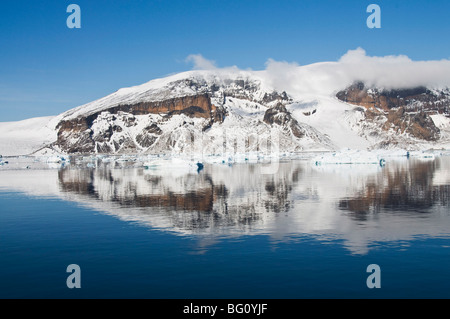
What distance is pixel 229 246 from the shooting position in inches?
862

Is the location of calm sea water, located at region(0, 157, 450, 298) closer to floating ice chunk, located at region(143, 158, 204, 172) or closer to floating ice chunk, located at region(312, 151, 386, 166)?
floating ice chunk, located at region(143, 158, 204, 172)

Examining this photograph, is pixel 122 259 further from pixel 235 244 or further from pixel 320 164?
pixel 320 164

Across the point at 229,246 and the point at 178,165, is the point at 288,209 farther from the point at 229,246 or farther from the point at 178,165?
the point at 178,165

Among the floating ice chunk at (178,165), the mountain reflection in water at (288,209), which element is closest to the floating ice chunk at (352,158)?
the floating ice chunk at (178,165)

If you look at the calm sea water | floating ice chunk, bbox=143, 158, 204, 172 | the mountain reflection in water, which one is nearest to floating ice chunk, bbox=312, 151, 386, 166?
floating ice chunk, bbox=143, 158, 204, 172

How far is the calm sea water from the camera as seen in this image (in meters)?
16.3

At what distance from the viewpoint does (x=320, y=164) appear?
331 ft

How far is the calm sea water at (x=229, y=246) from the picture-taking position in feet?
53.6

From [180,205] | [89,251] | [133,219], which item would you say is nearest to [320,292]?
[89,251]

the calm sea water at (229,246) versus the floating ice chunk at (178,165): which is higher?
the floating ice chunk at (178,165)

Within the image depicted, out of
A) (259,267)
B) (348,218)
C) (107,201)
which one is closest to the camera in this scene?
(259,267)

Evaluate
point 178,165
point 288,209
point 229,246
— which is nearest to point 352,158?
point 178,165

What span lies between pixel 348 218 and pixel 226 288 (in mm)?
14856

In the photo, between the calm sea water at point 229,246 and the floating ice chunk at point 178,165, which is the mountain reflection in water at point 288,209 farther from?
the floating ice chunk at point 178,165
